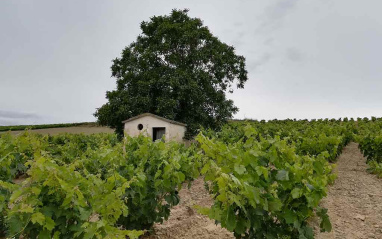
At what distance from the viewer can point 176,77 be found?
70.5 ft

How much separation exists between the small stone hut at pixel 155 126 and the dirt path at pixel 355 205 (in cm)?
1115

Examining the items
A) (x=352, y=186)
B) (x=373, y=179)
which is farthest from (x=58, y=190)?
(x=373, y=179)

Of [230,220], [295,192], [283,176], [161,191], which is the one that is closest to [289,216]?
[295,192]

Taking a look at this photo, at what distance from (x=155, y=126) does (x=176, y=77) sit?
3.93 metres

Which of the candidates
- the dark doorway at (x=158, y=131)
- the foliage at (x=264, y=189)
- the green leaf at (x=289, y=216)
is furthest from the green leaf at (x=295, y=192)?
the dark doorway at (x=158, y=131)

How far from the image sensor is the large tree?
72.4 feet

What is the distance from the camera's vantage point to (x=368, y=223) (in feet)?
21.9

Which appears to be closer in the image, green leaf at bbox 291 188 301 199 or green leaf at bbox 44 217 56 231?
green leaf at bbox 44 217 56 231

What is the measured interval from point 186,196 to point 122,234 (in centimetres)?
644

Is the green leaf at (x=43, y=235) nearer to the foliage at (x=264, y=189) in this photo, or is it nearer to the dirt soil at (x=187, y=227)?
the foliage at (x=264, y=189)

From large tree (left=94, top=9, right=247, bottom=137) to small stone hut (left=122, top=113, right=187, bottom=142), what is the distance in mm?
1167

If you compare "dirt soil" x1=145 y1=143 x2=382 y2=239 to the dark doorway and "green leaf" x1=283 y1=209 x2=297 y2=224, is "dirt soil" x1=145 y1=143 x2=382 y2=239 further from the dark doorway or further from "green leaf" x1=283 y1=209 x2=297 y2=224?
the dark doorway

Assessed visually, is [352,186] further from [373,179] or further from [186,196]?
[186,196]

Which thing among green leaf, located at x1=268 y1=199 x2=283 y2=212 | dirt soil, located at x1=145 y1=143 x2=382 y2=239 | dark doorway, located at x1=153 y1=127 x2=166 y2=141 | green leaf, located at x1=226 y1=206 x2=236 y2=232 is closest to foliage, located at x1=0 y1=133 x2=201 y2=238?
green leaf, located at x1=226 y1=206 x2=236 y2=232
